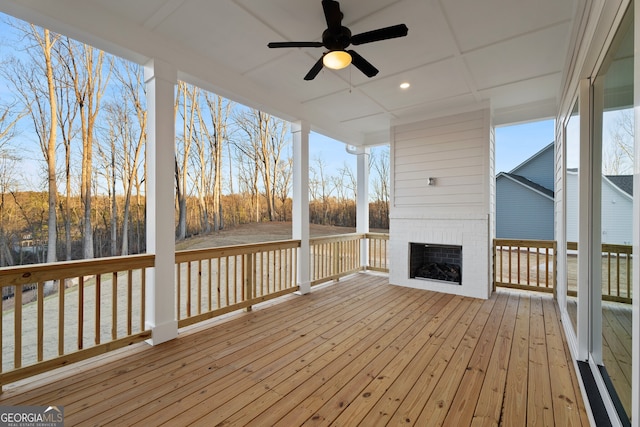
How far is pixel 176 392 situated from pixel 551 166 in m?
5.91

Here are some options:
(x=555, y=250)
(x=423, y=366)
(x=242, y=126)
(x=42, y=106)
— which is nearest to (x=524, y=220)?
(x=555, y=250)

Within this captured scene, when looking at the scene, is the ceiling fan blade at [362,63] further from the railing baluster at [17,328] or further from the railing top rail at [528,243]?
the railing top rail at [528,243]

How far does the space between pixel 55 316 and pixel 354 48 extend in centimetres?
417

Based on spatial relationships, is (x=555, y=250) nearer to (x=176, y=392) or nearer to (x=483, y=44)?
(x=483, y=44)

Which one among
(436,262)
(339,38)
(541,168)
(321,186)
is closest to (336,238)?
(321,186)

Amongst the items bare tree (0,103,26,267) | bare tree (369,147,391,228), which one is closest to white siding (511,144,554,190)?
bare tree (369,147,391,228)

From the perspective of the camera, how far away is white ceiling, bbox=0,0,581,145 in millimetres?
2277

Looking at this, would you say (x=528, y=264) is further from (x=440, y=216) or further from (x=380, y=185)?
(x=380, y=185)

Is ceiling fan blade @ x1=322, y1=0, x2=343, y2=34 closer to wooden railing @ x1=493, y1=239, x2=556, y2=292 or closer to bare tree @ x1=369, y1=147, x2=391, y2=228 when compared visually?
wooden railing @ x1=493, y1=239, x2=556, y2=292

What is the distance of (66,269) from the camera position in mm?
2188

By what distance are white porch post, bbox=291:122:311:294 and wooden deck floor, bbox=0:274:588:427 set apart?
1.11 metres

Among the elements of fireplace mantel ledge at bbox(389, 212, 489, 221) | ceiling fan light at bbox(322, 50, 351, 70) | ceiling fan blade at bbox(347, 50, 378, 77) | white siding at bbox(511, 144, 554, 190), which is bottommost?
fireplace mantel ledge at bbox(389, 212, 489, 221)

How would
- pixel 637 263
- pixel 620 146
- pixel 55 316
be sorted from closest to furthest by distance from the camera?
1. pixel 637 263
2. pixel 620 146
3. pixel 55 316

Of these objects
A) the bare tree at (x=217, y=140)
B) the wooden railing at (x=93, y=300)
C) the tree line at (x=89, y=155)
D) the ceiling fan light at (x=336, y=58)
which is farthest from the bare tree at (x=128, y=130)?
the ceiling fan light at (x=336, y=58)
